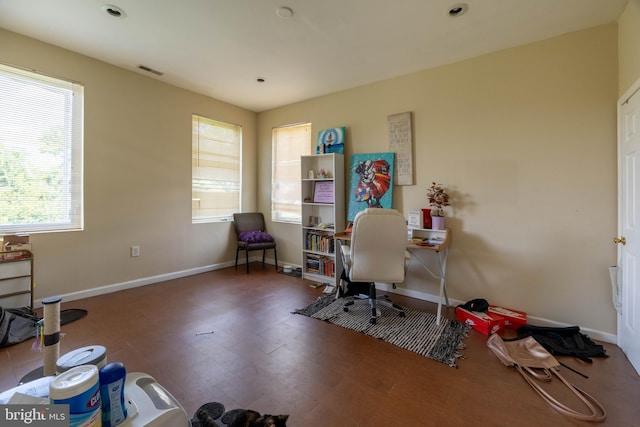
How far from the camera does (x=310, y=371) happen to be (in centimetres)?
195

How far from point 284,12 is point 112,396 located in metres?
2.70

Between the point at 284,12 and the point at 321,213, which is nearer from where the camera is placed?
the point at 284,12

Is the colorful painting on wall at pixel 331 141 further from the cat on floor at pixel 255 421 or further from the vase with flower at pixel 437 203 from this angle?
the cat on floor at pixel 255 421

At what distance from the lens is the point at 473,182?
9.80ft

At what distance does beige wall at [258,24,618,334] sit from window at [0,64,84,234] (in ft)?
12.7

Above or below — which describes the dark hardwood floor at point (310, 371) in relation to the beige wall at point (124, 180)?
below

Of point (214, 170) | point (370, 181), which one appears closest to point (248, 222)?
point (214, 170)

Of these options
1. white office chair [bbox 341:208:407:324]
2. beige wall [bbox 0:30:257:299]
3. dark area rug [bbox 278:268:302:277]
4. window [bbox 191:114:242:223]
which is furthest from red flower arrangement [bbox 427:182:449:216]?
beige wall [bbox 0:30:257:299]

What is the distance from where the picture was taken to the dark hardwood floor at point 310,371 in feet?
5.20

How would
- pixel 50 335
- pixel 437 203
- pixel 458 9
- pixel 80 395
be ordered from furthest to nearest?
1. pixel 437 203
2. pixel 458 9
3. pixel 50 335
4. pixel 80 395

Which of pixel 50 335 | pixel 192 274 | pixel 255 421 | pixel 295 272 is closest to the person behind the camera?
pixel 50 335

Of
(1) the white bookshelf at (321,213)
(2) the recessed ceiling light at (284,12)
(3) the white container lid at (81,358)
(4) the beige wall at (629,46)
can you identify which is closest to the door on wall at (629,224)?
(4) the beige wall at (629,46)

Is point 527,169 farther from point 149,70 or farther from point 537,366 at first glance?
point 149,70

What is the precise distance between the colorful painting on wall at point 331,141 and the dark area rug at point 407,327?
2.11m
